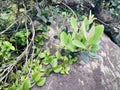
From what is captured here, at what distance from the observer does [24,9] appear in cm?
164

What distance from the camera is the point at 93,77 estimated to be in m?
1.57

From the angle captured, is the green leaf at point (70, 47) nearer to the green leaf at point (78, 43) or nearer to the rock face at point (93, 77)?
the green leaf at point (78, 43)

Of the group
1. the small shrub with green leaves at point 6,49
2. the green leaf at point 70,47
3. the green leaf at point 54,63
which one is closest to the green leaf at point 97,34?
the green leaf at point 70,47

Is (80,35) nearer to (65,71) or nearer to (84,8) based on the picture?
(65,71)

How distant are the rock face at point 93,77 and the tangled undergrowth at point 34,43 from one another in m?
0.05

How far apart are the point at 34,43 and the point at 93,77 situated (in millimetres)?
432

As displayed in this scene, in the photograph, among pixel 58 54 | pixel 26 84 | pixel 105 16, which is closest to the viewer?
pixel 26 84

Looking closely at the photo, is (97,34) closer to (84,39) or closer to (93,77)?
(84,39)

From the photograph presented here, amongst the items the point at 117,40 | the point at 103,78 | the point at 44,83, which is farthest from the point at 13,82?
the point at 117,40

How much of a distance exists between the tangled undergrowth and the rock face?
5cm

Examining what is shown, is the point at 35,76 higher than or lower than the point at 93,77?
higher

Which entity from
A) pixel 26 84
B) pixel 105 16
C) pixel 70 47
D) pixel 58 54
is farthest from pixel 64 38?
pixel 105 16

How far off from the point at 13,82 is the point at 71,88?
328mm

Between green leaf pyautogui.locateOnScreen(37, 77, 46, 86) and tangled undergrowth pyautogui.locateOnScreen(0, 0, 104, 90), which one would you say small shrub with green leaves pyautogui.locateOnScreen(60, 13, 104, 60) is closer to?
tangled undergrowth pyautogui.locateOnScreen(0, 0, 104, 90)
